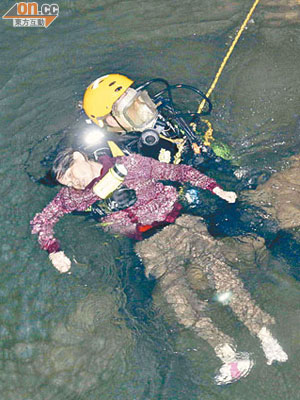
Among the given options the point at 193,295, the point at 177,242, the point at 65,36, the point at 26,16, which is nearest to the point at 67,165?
the point at 177,242

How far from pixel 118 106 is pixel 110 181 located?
1203mm

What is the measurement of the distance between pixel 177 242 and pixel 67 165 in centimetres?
176

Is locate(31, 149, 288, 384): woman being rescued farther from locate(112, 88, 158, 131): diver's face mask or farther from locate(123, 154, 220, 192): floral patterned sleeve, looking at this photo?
locate(112, 88, 158, 131): diver's face mask

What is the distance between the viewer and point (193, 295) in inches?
213

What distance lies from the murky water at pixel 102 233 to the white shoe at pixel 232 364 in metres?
0.13

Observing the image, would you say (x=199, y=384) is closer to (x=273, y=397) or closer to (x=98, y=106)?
(x=273, y=397)

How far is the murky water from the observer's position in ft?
17.6

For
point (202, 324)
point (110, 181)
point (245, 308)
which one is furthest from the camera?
point (202, 324)

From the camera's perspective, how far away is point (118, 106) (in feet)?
18.1

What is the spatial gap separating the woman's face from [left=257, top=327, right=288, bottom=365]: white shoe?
2.71m

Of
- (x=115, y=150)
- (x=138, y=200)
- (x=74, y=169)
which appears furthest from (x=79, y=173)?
(x=138, y=200)

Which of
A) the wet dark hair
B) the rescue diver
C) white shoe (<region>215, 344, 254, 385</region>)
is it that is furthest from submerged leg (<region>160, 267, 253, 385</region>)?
the wet dark hair

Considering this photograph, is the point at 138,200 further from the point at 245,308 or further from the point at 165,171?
the point at 245,308

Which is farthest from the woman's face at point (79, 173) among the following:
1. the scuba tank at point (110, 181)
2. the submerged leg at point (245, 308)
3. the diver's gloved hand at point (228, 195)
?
the submerged leg at point (245, 308)
